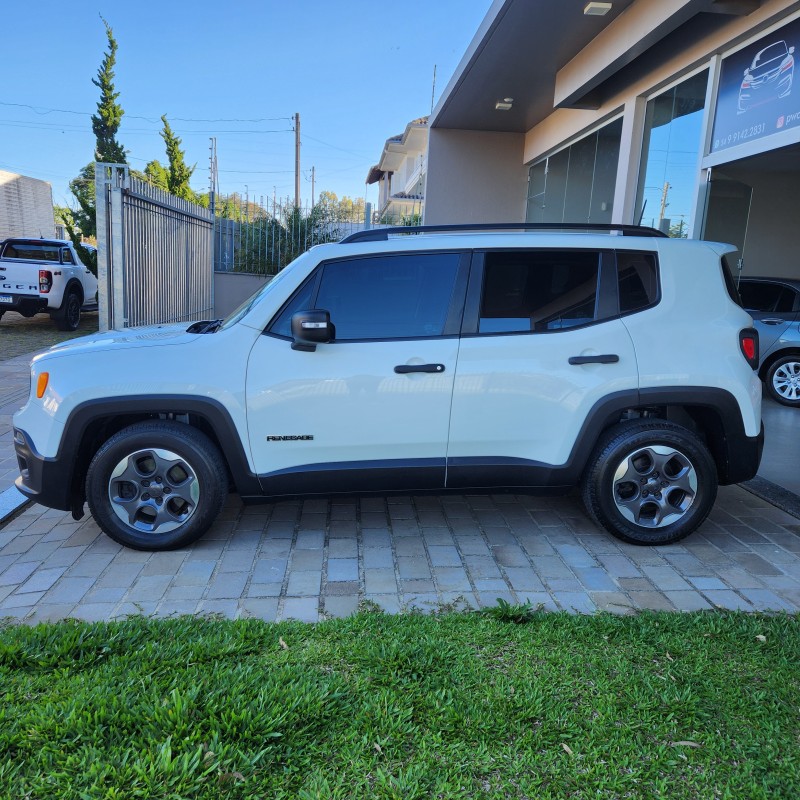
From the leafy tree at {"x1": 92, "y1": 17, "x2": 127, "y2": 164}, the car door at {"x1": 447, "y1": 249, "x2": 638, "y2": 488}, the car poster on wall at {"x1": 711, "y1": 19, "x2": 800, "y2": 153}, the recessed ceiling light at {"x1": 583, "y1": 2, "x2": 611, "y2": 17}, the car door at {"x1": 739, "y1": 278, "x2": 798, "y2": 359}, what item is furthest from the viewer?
the leafy tree at {"x1": 92, "y1": 17, "x2": 127, "y2": 164}

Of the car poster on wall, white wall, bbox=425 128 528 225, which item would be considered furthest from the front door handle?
white wall, bbox=425 128 528 225

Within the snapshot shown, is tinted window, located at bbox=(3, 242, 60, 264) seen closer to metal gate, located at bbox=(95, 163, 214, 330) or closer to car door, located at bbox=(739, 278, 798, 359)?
metal gate, located at bbox=(95, 163, 214, 330)

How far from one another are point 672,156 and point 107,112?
23.1 meters

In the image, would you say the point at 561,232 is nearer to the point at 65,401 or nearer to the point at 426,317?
the point at 426,317

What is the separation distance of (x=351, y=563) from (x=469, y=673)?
1.32 m

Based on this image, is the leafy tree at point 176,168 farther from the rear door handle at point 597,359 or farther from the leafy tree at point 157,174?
the rear door handle at point 597,359

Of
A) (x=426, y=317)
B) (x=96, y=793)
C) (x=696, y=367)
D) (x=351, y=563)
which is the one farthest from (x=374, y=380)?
(x=96, y=793)

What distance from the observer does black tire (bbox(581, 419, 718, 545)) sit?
411cm

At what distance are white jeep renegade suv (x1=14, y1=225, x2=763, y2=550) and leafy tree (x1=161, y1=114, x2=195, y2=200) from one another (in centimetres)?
2839

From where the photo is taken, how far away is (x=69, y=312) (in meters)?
14.8

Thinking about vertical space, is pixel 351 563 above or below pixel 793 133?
below

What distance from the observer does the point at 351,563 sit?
3922 millimetres

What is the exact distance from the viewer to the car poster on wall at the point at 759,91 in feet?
20.5

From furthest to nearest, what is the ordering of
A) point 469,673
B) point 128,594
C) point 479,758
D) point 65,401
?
1. point 65,401
2. point 128,594
3. point 469,673
4. point 479,758
